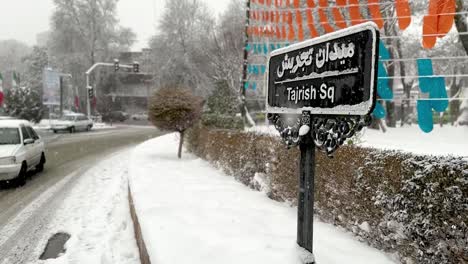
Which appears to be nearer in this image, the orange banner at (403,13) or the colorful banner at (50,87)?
the orange banner at (403,13)

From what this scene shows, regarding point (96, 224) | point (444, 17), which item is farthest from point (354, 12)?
point (96, 224)

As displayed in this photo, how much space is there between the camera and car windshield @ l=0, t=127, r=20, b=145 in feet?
32.8

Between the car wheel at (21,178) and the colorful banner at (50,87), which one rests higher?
the colorful banner at (50,87)

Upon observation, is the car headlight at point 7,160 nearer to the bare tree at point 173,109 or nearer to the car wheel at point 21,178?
the car wheel at point 21,178

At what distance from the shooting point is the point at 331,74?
2.92 metres

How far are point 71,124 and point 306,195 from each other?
32.2 meters

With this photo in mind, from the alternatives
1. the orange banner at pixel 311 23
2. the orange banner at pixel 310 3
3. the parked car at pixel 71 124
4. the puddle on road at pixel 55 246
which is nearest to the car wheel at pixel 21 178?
the puddle on road at pixel 55 246

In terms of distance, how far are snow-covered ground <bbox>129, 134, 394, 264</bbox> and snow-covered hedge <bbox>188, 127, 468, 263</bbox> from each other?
0.27 meters

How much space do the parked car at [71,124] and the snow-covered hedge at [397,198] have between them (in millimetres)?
29087

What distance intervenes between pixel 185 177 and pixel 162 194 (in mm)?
2139

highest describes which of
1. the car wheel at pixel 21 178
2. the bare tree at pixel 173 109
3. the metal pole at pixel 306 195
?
the bare tree at pixel 173 109

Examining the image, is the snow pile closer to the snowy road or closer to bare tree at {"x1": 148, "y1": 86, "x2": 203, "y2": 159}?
bare tree at {"x1": 148, "y1": 86, "x2": 203, "y2": 159}

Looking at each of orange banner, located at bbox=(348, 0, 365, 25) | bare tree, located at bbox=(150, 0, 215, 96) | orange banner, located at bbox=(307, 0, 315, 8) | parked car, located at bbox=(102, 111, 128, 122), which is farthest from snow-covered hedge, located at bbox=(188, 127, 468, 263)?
parked car, located at bbox=(102, 111, 128, 122)

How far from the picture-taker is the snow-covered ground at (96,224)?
16.3 feet
